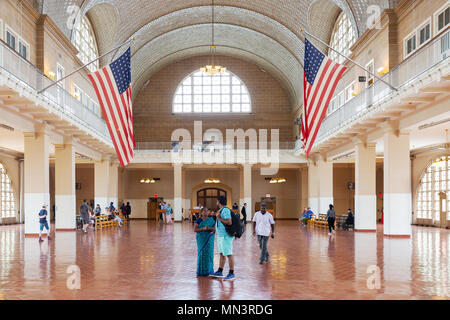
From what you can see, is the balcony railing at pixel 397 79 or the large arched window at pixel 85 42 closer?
the balcony railing at pixel 397 79

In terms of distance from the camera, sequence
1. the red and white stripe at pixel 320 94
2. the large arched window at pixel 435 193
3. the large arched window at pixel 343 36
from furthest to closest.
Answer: the large arched window at pixel 435 193
the large arched window at pixel 343 36
the red and white stripe at pixel 320 94

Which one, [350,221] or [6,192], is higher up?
[6,192]

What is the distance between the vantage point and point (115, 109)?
550 inches

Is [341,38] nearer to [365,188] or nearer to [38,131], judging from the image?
[365,188]

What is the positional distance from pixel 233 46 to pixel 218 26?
11.4 feet

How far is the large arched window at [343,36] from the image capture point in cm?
2370

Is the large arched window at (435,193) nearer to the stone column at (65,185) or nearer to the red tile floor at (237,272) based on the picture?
the red tile floor at (237,272)

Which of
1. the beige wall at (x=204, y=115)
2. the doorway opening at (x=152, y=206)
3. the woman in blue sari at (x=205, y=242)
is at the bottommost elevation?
the doorway opening at (x=152, y=206)

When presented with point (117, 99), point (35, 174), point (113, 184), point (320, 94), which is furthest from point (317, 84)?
point (113, 184)

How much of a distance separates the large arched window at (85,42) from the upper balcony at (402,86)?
14.0 metres

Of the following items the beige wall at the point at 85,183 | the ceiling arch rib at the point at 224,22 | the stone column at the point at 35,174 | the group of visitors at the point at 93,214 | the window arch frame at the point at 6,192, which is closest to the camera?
the stone column at the point at 35,174

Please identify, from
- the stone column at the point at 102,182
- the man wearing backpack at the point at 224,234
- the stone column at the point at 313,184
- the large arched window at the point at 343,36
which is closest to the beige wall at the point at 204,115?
the stone column at the point at 313,184

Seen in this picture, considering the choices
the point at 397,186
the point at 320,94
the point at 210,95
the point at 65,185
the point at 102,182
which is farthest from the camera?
the point at 210,95

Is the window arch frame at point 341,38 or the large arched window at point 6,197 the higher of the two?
the window arch frame at point 341,38
